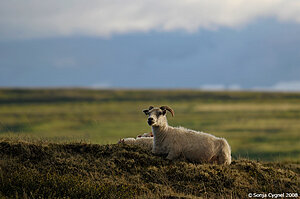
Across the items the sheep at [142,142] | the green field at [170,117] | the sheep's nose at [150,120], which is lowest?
the green field at [170,117]

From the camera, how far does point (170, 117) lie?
278 ft

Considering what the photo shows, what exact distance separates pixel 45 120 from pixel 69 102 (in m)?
43.5

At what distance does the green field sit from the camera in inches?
2990

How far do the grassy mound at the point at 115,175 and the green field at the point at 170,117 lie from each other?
38.3 meters

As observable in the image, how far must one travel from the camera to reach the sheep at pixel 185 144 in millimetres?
15336

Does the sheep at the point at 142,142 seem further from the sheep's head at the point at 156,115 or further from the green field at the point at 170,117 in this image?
the green field at the point at 170,117

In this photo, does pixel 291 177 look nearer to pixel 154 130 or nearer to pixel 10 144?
pixel 154 130

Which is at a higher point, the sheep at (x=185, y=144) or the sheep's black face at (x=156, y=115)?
the sheep's black face at (x=156, y=115)

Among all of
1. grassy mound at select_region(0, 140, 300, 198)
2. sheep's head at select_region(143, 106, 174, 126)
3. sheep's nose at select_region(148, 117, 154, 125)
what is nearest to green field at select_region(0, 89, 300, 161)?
sheep's head at select_region(143, 106, 174, 126)

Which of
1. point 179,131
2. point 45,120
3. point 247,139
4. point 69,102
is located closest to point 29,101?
point 69,102

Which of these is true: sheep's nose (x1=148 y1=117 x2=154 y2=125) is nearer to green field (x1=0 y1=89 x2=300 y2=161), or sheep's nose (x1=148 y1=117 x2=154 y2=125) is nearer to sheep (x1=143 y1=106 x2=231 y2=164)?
sheep (x1=143 y1=106 x2=231 y2=164)
